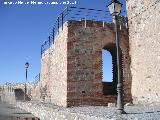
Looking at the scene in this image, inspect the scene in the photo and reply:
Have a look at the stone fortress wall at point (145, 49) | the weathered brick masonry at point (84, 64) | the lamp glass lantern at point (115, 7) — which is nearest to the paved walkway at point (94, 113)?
the weathered brick masonry at point (84, 64)

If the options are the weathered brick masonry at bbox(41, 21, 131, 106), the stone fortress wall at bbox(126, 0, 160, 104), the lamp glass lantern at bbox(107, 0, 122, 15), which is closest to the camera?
the lamp glass lantern at bbox(107, 0, 122, 15)

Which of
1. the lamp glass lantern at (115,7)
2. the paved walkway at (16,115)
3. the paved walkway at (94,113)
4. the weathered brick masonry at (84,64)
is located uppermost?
the lamp glass lantern at (115,7)

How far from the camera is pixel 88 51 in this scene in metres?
14.4

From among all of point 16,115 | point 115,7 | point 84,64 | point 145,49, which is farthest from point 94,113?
point 16,115

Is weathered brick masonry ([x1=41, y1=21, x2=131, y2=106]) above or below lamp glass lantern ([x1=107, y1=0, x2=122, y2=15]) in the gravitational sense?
below

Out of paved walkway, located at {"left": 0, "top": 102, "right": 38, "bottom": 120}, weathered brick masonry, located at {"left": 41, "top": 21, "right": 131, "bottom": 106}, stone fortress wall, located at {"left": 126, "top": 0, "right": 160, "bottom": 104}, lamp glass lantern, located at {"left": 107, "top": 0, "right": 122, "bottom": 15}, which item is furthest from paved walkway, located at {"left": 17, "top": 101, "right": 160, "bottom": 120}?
lamp glass lantern, located at {"left": 107, "top": 0, "right": 122, "bottom": 15}

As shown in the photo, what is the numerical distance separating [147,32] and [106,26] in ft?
7.18

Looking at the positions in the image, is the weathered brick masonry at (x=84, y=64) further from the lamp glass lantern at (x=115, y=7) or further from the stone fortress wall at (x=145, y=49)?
the lamp glass lantern at (x=115, y=7)

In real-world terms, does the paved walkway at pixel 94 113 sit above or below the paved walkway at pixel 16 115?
above

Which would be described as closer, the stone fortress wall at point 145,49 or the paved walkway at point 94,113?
the paved walkway at point 94,113

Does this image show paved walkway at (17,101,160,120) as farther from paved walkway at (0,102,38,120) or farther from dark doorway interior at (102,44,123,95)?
dark doorway interior at (102,44,123,95)

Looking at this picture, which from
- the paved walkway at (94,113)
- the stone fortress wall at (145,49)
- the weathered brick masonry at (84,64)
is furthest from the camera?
the weathered brick masonry at (84,64)

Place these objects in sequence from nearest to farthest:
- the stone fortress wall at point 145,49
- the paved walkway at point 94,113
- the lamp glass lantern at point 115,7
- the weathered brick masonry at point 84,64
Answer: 1. the paved walkway at point 94,113
2. the lamp glass lantern at point 115,7
3. the stone fortress wall at point 145,49
4. the weathered brick masonry at point 84,64

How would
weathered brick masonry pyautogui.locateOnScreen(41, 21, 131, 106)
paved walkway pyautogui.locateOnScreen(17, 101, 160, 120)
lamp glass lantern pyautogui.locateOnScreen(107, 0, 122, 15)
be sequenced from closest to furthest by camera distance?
paved walkway pyautogui.locateOnScreen(17, 101, 160, 120) → lamp glass lantern pyautogui.locateOnScreen(107, 0, 122, 15) → weathered brick masonry pyautogui.locateOnScreen(41, 21, 131, 106)
